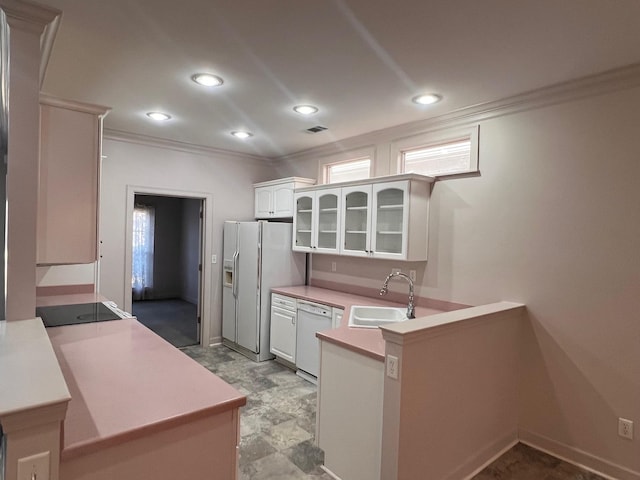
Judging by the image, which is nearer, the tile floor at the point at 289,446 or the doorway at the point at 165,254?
the tile floor at the point at 289,446

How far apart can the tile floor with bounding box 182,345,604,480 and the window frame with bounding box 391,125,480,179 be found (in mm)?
2185

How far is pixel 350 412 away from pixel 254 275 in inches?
99.4

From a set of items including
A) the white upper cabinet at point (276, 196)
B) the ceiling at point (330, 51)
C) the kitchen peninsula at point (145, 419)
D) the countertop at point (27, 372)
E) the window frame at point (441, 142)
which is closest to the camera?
the countertop at point (27, 372)

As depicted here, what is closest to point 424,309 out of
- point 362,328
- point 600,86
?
point 362,328

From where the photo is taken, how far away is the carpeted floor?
5.42 meters

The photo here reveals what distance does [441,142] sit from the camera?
351cm

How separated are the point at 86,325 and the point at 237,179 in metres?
3.15

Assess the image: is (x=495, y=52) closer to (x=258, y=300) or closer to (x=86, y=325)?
(x=86, y=325)

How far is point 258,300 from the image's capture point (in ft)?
14.9

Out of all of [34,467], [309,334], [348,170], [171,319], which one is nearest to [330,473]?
[309,334]

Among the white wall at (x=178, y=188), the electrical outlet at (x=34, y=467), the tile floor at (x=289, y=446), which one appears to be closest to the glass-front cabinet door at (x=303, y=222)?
the white wall at (x=178, y=188)

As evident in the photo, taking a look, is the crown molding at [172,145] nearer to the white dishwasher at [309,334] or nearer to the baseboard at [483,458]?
the white dishwasher at [309,334]

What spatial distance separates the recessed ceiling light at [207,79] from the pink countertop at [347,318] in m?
1.89

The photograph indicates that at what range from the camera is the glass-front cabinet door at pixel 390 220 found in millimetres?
3434
